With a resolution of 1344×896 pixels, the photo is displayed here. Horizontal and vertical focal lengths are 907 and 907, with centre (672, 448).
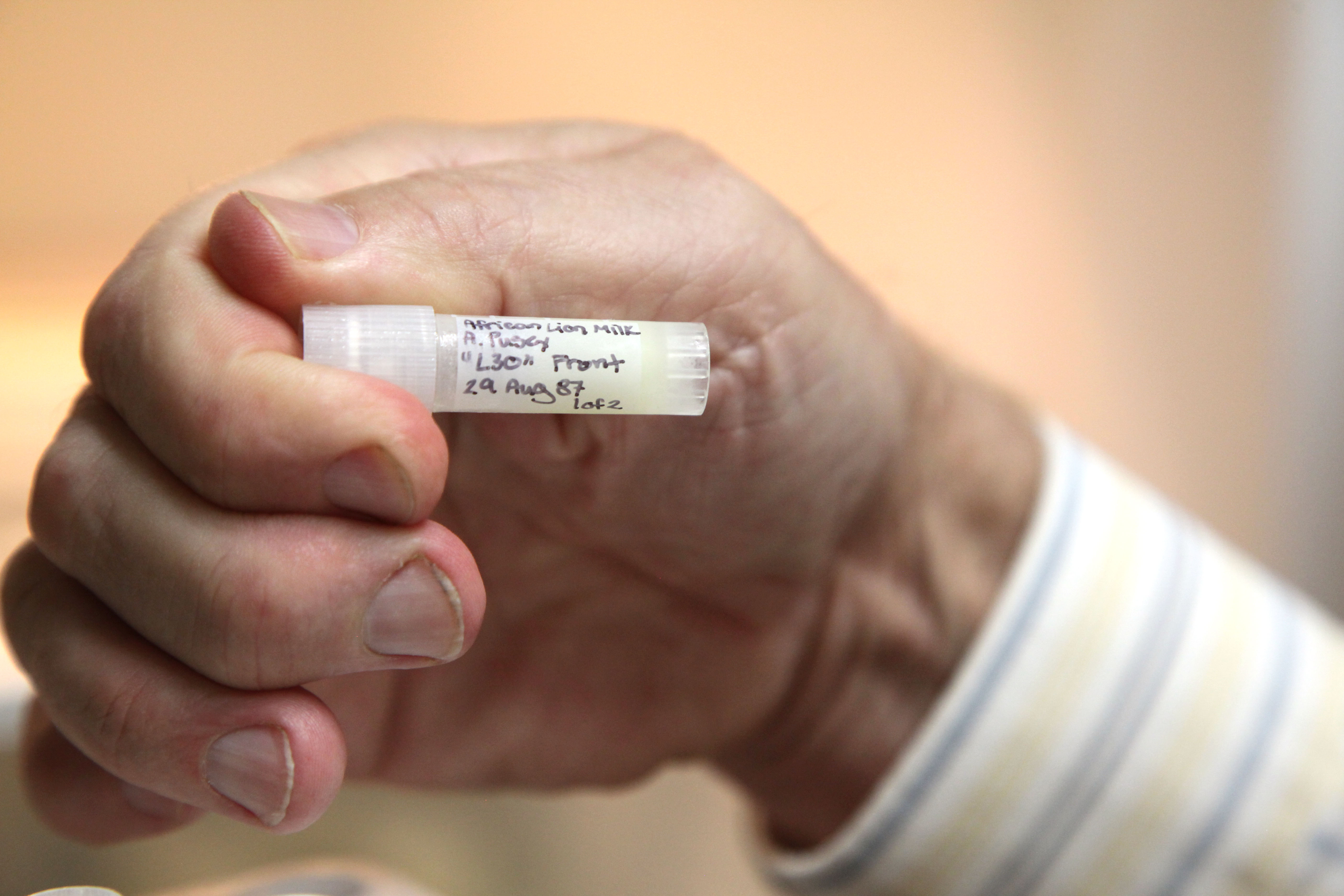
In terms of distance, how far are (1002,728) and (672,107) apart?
2.61 ft

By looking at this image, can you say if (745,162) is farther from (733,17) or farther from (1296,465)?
(1296,465)

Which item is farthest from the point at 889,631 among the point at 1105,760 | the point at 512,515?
the point at 512,515

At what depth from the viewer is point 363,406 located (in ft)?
1.13

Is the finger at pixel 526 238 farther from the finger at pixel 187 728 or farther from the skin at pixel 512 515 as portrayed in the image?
the finger at pixel 187 728

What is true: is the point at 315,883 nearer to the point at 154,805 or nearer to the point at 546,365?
the point at 154,805

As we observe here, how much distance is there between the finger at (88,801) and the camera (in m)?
0.50

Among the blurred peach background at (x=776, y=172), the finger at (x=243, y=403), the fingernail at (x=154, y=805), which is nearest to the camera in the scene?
the finger at (x=243, y=403)

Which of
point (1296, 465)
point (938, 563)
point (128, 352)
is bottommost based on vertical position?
point (1296, 465)

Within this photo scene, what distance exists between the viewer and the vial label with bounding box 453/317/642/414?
0.39 m

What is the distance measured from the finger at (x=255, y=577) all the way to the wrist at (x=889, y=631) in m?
0.43

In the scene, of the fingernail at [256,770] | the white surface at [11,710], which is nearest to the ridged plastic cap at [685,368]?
the fingernail at [256,770]

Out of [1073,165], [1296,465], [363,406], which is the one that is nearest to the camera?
[363,406]

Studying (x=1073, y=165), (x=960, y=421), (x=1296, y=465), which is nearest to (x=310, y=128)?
(x=960, y=421)

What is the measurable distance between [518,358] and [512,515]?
22cm
